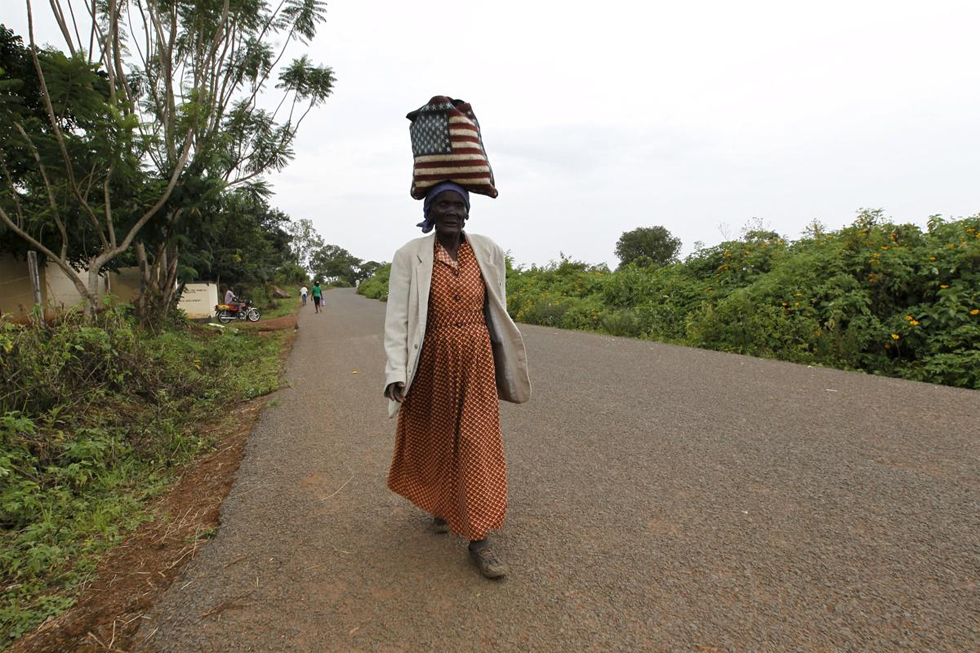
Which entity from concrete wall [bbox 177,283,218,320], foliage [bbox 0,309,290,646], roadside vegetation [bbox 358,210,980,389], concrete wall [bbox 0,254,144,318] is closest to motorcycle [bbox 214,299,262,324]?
concrete wall [bbox 177,283,218,320]

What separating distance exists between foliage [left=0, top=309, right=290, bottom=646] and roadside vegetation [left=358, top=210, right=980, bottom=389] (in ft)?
23.6

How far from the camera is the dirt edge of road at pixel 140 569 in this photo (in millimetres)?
2082

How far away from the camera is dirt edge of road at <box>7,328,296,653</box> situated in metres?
2.08

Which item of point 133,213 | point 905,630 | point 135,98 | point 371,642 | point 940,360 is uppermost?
point 135,98

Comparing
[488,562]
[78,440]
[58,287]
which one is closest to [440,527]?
[488,562]

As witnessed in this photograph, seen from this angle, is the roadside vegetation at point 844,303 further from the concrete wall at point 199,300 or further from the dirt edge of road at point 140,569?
the concrete wall at point 199,300

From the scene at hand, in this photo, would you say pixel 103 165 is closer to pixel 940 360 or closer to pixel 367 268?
pixel 940 360

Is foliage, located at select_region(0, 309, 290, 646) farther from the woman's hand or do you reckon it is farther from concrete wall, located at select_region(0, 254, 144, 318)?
concrete wall, located at select_region(0, 254, 144, 318)

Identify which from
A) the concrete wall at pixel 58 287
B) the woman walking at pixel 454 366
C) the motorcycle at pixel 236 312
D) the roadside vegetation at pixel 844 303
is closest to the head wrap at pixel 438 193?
the woman walking at pixel 454 366

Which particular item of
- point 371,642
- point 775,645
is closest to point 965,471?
point 775,645

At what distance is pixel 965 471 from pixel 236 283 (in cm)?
2675

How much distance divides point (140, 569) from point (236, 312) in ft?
64.2

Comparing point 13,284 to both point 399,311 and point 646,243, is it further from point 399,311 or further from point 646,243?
point 646,243

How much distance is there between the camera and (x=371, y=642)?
199cm
